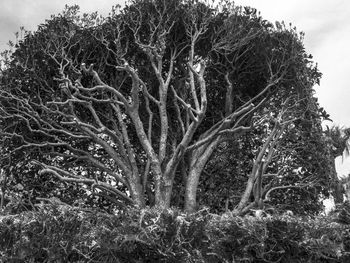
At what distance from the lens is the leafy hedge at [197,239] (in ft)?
20.9

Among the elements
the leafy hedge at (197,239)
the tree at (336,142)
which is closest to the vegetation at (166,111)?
the tree at (336,142)

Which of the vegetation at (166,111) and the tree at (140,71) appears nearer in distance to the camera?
the vegetation at (166,111)

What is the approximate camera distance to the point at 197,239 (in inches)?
257

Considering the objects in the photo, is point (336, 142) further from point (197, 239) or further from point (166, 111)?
point (197, 239)

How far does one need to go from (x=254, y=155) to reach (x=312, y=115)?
3262 mm

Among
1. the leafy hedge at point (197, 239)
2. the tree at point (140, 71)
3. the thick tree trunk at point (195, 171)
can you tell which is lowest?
the leafy hedge at point (197, 239)

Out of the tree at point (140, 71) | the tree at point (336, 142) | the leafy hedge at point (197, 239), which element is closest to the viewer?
the leafy hedge at point (197, 239)

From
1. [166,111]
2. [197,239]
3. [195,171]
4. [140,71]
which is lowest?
[197,239]

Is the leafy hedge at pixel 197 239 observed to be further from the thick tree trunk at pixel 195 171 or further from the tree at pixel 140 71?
the tree at pixel 140 71

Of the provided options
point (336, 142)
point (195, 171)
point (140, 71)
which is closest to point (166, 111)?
point (140, 71)

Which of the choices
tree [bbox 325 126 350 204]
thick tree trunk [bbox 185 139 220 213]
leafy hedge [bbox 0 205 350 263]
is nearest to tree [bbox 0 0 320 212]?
thick tree trunk [bbox 185 139 220 213]

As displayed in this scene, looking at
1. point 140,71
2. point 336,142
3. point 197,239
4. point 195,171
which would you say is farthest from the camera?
point 140,71

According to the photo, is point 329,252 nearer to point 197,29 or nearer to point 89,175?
point 197,29

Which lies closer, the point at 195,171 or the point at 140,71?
the point at 195,171
